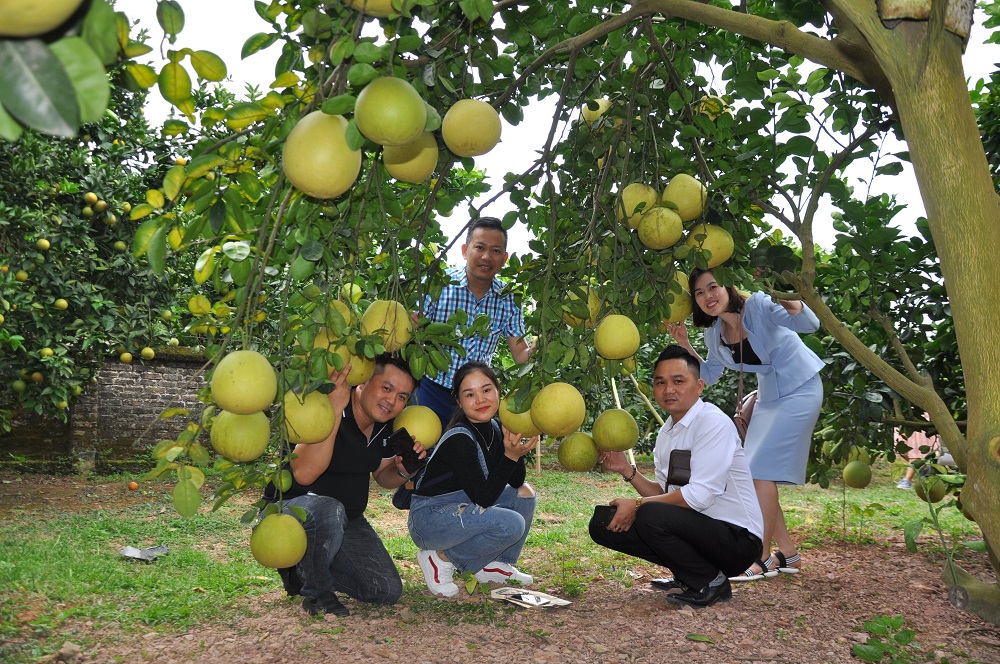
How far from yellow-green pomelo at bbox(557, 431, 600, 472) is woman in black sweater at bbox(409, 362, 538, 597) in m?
0.39

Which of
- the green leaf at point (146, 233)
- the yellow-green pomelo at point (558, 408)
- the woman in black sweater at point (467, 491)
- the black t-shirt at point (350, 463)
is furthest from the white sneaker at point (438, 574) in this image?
the green leaf at point (146, 233)

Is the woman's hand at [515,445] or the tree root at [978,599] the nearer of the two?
the tree root at [978,599]

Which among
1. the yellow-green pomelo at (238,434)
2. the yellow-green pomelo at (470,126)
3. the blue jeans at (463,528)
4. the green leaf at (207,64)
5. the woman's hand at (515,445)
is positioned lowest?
the blue jeans at (463,528)

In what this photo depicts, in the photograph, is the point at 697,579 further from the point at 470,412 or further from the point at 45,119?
the point at 45,119

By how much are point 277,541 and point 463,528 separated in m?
1.28

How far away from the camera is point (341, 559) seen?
3223mm

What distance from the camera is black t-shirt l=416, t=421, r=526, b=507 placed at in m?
3.24

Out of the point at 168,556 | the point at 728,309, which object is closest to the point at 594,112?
the point at 728,309

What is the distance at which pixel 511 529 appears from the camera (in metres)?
3.38

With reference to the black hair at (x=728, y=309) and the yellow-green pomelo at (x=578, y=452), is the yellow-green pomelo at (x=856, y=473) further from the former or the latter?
the yellow-green pomelo at (x=578, y=452)

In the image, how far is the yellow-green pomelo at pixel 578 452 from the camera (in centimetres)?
277

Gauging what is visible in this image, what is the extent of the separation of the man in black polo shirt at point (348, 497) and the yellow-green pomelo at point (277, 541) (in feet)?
2.36

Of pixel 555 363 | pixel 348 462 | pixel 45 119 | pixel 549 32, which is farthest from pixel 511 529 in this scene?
pixel 45 119

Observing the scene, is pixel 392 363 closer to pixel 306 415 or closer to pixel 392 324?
pixel 392 324
